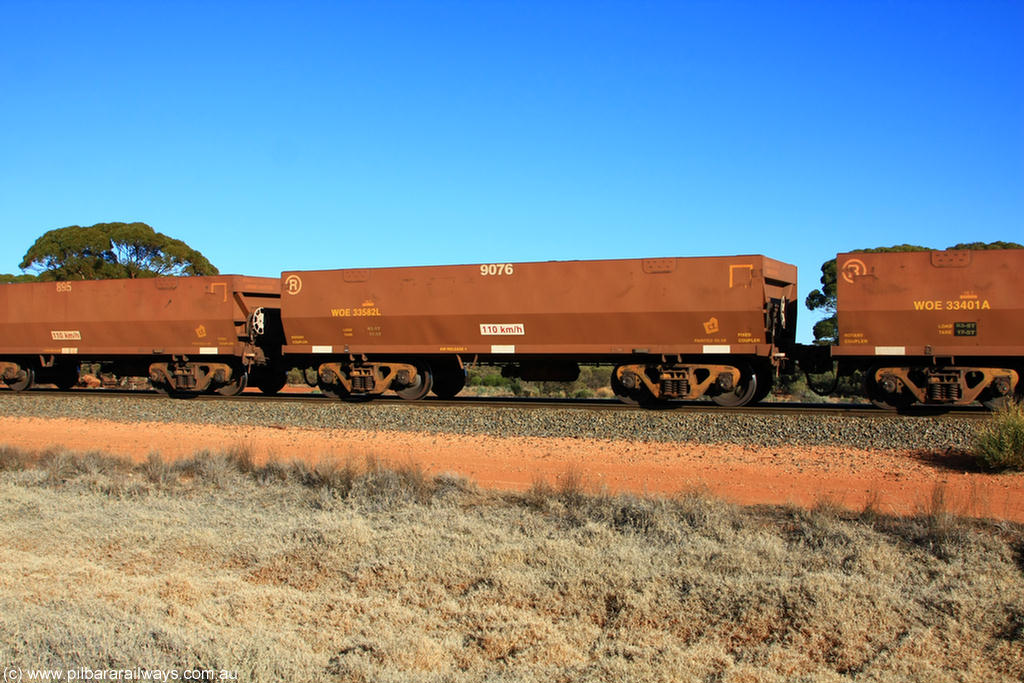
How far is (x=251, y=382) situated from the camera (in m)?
23.2

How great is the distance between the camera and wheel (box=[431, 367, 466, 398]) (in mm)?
20594

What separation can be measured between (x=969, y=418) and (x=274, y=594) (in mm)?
12235

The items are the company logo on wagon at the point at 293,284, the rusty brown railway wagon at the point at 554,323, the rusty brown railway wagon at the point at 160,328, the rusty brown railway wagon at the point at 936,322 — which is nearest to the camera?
the rusty brown railway wagon at the point at 936,322

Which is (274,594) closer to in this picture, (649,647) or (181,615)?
(181,615)

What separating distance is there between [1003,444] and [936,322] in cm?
493

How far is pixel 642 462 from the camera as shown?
12.5 m

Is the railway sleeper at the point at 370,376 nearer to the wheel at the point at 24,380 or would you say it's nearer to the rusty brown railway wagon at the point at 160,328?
the rusty brown railway wagon at the point at 160,328

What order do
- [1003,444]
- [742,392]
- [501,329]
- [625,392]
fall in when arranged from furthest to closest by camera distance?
[501,329] < [625,392] < [742,392] < [1003,444]

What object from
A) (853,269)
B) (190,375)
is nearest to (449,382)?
(190,375)

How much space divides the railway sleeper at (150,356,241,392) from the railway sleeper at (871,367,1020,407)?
1543cm

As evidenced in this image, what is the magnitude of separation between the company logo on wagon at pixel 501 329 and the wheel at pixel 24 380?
14.9 meters

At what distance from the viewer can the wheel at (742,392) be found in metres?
17.3

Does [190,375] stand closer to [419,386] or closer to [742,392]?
[419,386]

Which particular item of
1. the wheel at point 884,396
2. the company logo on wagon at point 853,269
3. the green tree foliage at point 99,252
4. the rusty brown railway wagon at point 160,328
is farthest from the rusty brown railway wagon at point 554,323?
the green tree foliage at point 99,252
